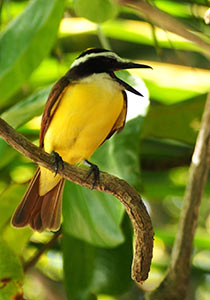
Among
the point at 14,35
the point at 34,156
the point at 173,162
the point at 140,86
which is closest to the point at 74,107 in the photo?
the point at 140,86

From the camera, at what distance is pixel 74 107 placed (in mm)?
1302

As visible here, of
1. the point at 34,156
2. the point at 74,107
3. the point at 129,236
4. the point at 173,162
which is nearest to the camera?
the point at 34,156

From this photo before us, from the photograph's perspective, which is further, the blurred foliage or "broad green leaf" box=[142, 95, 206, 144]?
"broad green leaf" box=[142, 95, 206, 144]

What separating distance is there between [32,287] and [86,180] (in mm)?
1038

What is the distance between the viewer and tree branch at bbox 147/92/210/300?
132cm

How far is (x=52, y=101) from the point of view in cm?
128

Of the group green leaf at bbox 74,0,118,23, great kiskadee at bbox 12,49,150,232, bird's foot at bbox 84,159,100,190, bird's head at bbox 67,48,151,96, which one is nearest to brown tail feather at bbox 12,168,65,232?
great kiskadee at bbox 12,49,150,232

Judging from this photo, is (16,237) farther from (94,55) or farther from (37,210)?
(94,55)

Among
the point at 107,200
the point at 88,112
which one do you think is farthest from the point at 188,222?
the point at 88,112

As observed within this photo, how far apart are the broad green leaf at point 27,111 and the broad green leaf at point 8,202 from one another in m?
0.16

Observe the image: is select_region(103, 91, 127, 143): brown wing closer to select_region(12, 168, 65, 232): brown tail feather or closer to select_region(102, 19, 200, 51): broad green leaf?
select_region(12, 168, 65, 232): brown tail feather

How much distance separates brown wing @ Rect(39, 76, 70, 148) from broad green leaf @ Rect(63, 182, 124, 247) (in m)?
0.18

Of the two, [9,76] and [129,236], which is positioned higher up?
[9,76]

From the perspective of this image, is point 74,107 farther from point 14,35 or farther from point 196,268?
point 196,268
